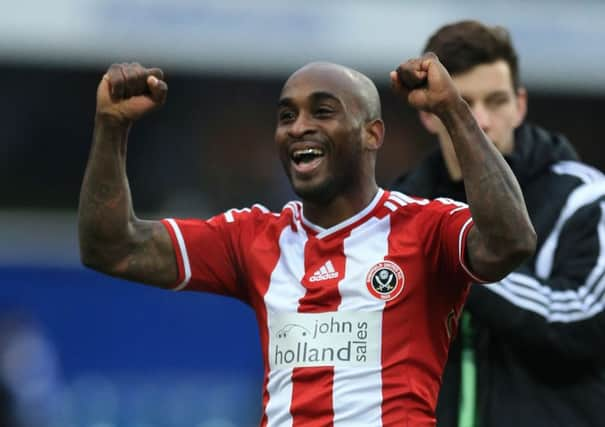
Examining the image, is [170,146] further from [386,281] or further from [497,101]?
[386,281]

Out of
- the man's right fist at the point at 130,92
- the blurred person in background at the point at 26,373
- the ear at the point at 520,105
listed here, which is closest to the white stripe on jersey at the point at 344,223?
the man's right fist at the point at 130,92

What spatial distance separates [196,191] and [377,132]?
Answer: 9469 millimetres

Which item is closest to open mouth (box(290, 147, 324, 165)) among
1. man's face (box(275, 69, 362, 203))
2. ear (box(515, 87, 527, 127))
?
man's face (box(275, 69, 362, 203))

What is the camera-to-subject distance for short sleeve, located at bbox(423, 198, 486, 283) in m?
3.75

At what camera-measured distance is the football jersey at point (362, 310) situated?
3777 mm

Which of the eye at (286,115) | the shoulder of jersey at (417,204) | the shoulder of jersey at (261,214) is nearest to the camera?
the shoulder of jersey at (417,204)

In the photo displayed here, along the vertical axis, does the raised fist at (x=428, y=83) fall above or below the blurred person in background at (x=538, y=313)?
above

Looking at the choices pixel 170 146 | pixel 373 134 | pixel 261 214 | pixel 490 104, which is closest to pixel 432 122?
pixel 490 104

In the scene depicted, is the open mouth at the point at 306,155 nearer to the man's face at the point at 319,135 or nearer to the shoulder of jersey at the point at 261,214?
the man's face at the point at 319,135

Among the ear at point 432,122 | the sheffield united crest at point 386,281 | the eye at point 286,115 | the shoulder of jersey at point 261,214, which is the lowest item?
the sheffield united crest at point 386,281

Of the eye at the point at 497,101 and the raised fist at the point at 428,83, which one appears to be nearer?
the raised fist at the point at 428,83

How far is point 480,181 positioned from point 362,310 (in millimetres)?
496

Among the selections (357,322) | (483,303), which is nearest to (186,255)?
(357,322)

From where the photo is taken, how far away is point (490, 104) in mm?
4785
